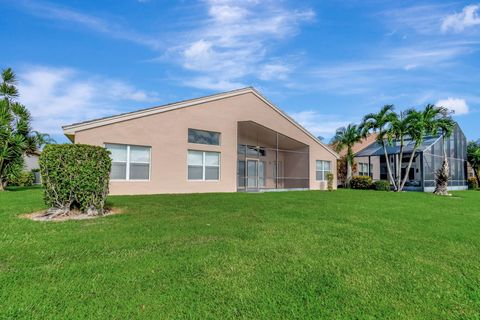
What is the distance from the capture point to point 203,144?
15.9m

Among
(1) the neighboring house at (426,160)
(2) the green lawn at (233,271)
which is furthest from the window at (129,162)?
(1) the neighboring house at (426,160)

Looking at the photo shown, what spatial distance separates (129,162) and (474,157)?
34.2 metres

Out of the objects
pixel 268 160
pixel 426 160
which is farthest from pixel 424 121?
pixel 268 160

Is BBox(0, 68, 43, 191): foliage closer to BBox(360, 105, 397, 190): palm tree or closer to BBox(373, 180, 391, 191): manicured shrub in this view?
BBox(360, 105, 397, 190): palm tree

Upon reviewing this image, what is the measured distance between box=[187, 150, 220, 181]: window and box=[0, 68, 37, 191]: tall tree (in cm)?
1095

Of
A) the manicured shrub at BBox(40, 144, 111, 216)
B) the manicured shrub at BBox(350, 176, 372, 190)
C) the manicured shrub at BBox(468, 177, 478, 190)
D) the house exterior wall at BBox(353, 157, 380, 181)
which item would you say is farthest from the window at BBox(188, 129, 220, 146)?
the manicured shrub at BBox(468, 177, 478, 190)

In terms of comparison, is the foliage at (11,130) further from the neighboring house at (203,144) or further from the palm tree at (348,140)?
the palm tree at (348,140)

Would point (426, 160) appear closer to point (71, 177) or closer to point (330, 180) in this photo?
point (330, 180)

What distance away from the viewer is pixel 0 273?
3461 mm

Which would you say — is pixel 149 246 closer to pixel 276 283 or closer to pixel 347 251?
pixel 276 283

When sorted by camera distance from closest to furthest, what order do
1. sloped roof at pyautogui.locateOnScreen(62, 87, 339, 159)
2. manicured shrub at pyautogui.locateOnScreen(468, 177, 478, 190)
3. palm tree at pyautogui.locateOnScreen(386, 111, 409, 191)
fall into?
sloped roof at pyautogui.locateOnScreen(62, 87, 339, 159), palm tree at pyautogui.locateOnScreen(386, 111, 409, 191), manicured shrub at pyautogui.locateOnScreen(468, 177, 478, 190)

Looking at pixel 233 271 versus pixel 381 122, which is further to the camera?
pixel 381 122

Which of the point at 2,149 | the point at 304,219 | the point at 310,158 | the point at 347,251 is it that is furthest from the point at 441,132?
the point at 2,149

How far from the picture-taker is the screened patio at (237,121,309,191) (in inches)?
779
